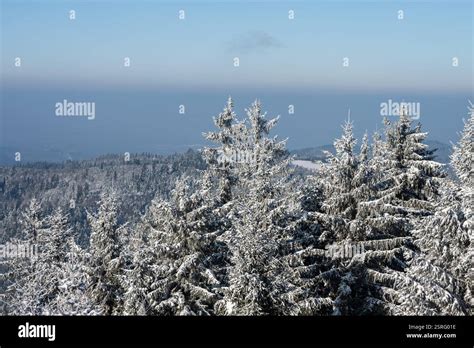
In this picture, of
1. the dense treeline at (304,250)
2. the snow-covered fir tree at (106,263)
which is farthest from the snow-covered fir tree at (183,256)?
the snow-covered fir tree at (106,263)

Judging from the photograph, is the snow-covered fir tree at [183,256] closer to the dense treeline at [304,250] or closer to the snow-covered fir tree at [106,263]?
the dense treeline at [304,250]

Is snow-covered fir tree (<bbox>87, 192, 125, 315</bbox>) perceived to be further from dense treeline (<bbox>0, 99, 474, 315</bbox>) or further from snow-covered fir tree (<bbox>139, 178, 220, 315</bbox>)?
snow-covered fir tree (<bbox>139, 178, 220, 315</bbox>)

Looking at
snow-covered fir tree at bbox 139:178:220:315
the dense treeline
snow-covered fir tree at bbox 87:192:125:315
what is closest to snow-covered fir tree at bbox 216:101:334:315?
the dense treeline

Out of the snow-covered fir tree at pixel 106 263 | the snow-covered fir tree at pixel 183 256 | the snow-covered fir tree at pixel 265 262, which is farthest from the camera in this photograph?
the snow-covered fir tree at pixel 106 263

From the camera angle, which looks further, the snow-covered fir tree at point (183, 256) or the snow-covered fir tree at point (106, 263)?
the snow-covered fir tree at point (106, 263)

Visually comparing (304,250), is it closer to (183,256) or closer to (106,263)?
(183,256)

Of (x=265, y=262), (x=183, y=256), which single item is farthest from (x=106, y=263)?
(x=265, y=262)

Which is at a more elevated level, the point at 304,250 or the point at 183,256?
the point at 304,250
